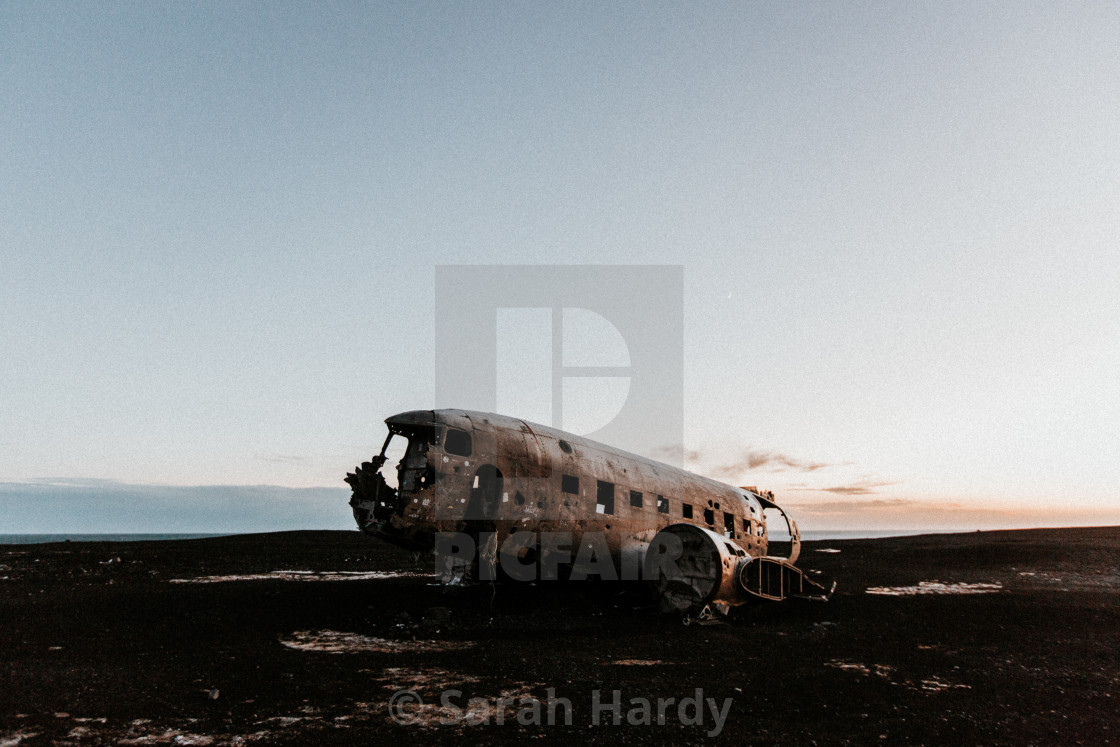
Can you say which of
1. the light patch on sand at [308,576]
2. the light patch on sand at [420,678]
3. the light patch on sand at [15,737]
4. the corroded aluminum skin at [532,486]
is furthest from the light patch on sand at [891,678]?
the light patch on sand at [308,576]

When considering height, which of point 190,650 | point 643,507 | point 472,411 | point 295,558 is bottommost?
point 295,558

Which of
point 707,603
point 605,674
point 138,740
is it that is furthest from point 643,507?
point 138,740

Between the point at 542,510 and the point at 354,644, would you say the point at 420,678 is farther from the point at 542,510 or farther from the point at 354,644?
the point at 542,510

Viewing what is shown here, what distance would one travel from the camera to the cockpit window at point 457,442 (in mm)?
14148

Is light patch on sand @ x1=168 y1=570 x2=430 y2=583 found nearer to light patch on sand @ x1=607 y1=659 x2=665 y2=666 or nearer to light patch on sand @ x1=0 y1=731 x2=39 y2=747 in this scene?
light patch on sand @ x1=607 y1=659 x2=665 y2=666

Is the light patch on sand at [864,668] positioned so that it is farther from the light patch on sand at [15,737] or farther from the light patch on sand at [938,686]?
the light patch on sand at [15,737]

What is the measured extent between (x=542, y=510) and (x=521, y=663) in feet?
16.7

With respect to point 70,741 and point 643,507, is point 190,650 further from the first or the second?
point 643,507

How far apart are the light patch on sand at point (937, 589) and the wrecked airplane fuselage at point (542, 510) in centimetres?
472

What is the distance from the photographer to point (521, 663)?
10.5 metres

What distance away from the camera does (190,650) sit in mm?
10641

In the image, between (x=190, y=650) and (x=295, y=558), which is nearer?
(x=190, y=650)

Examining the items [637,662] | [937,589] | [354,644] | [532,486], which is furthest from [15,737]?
[937,589]

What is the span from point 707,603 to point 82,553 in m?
29.8
